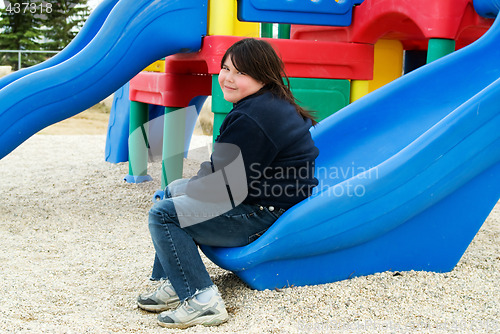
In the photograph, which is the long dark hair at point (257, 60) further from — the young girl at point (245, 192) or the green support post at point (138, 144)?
the green support post at point (138, 144)

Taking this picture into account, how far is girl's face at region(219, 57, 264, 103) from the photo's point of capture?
2.02m

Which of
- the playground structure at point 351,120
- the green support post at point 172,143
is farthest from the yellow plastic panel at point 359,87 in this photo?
the green support post at point 172,143

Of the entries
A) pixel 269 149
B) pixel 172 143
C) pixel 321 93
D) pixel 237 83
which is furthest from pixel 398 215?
pixel 172 143

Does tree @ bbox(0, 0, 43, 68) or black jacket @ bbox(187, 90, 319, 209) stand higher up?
black jacket @ bbox(187, 90, 319, 209)

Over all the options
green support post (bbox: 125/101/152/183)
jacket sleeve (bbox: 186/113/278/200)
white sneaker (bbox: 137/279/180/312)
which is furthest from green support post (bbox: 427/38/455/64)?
green support post (bbox: 125/101/152/183)

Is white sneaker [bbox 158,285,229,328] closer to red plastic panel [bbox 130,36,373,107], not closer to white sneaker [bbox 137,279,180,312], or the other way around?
white sneaker [bbox 137,279,180,312]

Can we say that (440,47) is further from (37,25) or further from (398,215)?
(37,25)

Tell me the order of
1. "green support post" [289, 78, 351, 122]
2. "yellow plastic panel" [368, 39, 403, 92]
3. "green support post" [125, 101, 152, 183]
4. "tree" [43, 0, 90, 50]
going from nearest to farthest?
"green support post" [289, 78, 351, 122], "yellow plastic panel" [368, 39, 403, 92], "green support post" [125, 101, 152, 183], "tree" [43, 0, 90, 50]

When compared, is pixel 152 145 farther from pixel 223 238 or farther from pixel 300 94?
pixel 223 238

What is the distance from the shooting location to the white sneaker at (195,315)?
1.88 m

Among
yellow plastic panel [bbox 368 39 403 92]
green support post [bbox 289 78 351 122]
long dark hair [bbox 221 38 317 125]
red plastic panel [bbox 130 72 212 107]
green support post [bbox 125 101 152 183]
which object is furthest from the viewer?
green support post [bbox 125 101 152 183]

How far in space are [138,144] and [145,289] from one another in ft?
9.06

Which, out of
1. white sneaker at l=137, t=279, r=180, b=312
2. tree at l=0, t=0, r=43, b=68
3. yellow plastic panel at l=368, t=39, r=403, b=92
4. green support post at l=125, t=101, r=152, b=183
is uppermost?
yellow plastic panel at l=368, t=39, r=403, b=92

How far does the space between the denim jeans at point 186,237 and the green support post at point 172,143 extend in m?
2.33
